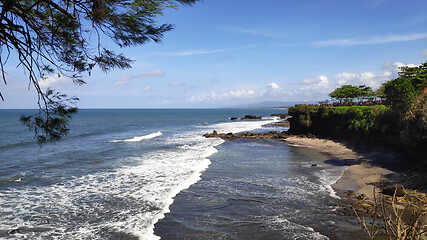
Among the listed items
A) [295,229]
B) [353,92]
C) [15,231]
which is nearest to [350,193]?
[295,229]

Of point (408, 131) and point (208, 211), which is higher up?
point (408, 131)

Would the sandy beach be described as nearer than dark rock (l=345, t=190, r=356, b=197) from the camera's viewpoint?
No

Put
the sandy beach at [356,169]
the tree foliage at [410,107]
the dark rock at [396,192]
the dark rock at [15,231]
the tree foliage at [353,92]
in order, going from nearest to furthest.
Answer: the dark rock at [15,231] → the dark rock at [396,192] → the sandy beach at [356,169] → the tree foliage at [410,107] → the tree foliage at [353,92]

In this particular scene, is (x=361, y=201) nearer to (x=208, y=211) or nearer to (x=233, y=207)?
(x=233, y=207)

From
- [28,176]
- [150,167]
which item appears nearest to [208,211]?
[150,167]

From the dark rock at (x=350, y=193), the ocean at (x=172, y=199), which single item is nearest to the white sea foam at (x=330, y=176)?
the ocean at (x=172, y=199)

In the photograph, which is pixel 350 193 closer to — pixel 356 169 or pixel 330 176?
pixel 330 176

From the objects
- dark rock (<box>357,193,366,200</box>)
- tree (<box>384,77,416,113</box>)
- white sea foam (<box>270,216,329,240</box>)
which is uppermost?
tree (<box>384,77,416,113</box>)

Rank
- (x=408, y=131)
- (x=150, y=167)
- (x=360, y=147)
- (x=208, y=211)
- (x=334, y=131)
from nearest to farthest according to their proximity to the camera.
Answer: (x=208, y=211) < (x=408, y=131) < (x=150, y=167) < (x=360, y=147) < (x=334, y=131)

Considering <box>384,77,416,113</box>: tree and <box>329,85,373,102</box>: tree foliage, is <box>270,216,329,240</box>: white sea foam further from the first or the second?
<box>329,85,373,102</box>: tree foliage

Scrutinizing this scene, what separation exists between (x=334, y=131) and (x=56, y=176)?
88.0 ft

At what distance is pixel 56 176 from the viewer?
15648 millimetres

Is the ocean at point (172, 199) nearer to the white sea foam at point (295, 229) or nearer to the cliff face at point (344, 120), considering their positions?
the white sea foam at point (295, 229)

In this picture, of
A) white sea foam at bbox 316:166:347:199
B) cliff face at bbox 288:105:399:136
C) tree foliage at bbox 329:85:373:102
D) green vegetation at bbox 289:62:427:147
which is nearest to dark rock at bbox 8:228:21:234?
white sea foam at bbox 316:166:347:199
